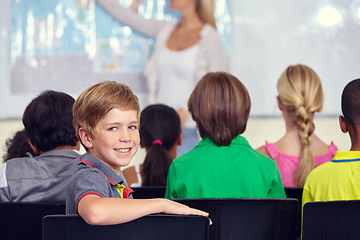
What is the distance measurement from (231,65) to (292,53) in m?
0.49

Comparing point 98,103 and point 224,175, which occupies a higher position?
point 98,103

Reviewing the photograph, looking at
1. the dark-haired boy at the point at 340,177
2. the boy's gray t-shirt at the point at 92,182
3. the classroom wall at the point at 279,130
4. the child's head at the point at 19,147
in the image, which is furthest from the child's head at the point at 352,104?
the classroom wall at the point at 279,130

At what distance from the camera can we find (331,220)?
1108mm

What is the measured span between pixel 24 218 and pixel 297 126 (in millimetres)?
1532

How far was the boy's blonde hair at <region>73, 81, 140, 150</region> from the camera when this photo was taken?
1.22 meters

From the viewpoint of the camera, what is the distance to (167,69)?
3.90 meters

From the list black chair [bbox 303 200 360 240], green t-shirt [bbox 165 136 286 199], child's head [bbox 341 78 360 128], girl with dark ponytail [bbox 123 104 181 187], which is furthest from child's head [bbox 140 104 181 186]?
black chair [bbox 303 200 360 240]

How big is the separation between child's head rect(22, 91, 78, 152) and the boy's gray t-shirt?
59cm

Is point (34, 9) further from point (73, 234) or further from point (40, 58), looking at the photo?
point (73, 234)

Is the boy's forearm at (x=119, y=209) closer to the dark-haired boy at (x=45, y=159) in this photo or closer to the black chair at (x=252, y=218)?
the black chair at (x=252, y=218)

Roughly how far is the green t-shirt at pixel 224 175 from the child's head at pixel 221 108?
0.18 feet

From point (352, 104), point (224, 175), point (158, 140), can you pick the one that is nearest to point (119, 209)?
point (224, 175)

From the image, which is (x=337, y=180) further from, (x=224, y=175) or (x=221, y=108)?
(x=221, y=108)

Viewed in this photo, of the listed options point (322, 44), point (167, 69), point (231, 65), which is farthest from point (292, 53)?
point (167, 69)
